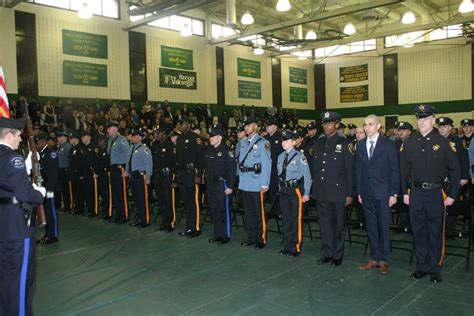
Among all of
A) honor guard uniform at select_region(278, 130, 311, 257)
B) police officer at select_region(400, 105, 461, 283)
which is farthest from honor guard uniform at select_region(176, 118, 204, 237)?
police officer at select_region(400, 105, 461, 283)

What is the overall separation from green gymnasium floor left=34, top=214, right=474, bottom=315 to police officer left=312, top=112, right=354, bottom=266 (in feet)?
0.93

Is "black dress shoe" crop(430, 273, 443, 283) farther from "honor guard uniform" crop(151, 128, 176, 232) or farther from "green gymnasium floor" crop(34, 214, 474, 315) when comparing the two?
"honor guard uniform" crop(151, 128, 176, 232)

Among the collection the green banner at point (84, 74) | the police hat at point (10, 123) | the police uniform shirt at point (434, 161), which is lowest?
the police uniform shirt at point (434, 161)

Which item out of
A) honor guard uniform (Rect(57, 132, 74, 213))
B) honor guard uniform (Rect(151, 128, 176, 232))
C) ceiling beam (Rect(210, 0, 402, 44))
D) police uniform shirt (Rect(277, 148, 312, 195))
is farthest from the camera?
ceiling beam (Rect(210, 0, 402, 44))

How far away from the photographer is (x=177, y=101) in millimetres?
18609

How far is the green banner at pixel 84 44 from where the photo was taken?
585 inches

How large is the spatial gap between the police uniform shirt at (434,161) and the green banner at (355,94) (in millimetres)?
21488

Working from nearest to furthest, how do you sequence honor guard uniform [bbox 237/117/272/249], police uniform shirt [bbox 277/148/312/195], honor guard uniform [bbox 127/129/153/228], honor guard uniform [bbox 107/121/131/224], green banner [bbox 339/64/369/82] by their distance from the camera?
police uniform shirt [bbox 277/148/312/195] < honor guard uniform [bbox 237/117/272/249] < honor guard uniform [bbox 127/129/153/228] < honor guard uniform [bbox 107/121/131/224] < green banner [bbox 339/64/369/82]

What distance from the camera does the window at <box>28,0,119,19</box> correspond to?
1458cm

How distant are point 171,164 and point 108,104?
928 centimetres

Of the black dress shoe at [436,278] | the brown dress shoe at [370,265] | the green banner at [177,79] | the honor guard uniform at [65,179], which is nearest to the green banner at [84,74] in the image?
the green banner at [177,79]

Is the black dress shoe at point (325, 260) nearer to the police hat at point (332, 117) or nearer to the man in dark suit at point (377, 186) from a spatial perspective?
the man in dark suit at point (377, 186)

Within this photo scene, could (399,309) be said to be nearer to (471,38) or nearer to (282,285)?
(282,285)

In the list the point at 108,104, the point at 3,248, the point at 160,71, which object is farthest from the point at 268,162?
the point at 160,71
